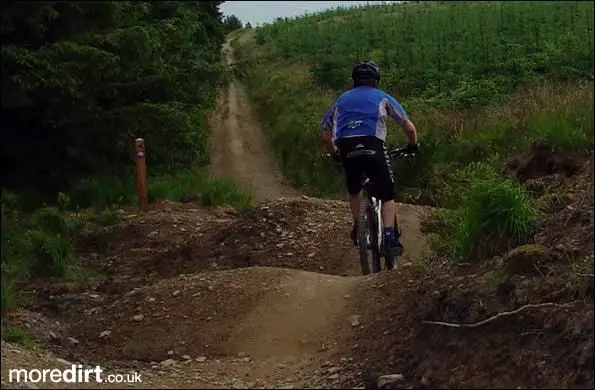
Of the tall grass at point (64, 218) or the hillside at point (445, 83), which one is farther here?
the hillside at point (445, 83)

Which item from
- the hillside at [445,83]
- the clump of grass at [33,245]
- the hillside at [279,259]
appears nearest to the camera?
the hillside at [279,259]

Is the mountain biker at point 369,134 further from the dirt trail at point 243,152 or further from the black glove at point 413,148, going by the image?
the dirt trail at point 243,152

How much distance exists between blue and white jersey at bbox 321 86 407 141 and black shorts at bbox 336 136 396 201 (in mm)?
58

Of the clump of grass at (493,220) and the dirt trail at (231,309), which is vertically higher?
the clump of grass at (493,220)

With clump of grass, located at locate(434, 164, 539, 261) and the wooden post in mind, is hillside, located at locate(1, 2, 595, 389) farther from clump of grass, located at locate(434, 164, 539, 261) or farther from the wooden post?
the wooden post

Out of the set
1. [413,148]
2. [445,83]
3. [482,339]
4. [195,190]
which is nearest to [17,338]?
[482,339]

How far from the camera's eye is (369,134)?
6.71 metres

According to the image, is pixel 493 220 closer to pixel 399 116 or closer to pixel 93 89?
pixel 399 116

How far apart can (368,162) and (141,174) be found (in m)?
3.98

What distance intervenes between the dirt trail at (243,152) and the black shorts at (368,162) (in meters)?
7.54

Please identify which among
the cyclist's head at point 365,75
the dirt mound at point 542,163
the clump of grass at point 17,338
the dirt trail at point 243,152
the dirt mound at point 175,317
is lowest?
the dirt trail at point 243,152

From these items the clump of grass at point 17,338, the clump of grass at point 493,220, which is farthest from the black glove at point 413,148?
the clump of grass at point 17,338

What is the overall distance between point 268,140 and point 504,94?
319 inches

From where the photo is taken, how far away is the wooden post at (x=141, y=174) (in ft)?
31.2
